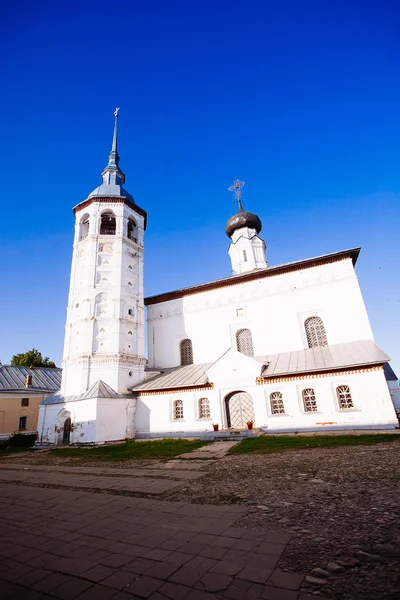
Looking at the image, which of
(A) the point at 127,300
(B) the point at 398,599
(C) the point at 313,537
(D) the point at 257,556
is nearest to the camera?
(B) the point at 398,599

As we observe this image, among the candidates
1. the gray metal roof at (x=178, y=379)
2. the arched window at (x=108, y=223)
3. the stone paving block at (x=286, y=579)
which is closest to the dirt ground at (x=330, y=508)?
the stone paving block at (x=286, y=579)

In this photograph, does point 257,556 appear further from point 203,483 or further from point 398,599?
point 203,483

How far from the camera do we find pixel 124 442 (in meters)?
17.6

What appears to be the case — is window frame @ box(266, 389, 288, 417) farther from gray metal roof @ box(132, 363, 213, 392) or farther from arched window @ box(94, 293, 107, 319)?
arched window @ box(94, 293, 107, 319)

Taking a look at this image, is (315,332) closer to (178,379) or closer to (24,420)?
(178,379)

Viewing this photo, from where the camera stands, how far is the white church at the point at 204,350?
621 inches

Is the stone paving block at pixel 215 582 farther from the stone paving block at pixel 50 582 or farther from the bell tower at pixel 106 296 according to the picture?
the bell tower at pixel 106 296

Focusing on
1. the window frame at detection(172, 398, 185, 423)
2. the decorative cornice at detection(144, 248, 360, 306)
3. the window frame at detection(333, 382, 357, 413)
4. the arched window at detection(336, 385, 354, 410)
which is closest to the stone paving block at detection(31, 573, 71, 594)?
the window frame at detection(333, 382, 357, 413)

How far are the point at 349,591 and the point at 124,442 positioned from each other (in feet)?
56.4

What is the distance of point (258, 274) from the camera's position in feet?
70.0

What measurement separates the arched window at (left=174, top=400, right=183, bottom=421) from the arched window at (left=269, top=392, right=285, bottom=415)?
18.2 ft

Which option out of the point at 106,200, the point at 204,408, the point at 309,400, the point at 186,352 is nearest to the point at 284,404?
the point at 309,400

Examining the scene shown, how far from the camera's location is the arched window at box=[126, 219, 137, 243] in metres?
24.3

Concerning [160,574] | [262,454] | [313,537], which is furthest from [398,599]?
[262,454]
